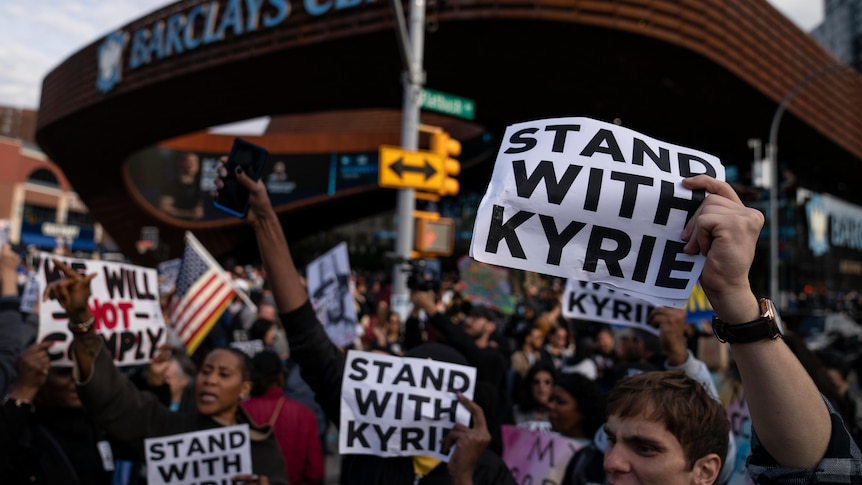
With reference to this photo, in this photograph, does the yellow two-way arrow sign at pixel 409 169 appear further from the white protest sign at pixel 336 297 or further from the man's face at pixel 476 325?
A: the man's face at pixel 476 325

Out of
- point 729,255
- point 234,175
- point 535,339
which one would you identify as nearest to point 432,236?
point 535,339

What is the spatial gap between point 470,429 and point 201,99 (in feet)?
68.4

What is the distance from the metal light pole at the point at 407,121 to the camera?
28.3 ft

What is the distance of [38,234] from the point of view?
216ft

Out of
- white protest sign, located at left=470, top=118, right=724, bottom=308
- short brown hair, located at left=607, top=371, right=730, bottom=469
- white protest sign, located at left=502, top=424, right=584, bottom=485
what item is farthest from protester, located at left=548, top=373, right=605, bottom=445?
white protest sign, located at left=470, top=118, right=724, bottom=308

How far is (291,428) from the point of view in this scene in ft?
14.7

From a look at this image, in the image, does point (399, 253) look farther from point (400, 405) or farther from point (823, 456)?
point (823, 456)

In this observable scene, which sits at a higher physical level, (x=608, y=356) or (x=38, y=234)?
(x=38, y=234)

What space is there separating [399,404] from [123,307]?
2094mm

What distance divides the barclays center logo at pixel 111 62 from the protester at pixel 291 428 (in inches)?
808

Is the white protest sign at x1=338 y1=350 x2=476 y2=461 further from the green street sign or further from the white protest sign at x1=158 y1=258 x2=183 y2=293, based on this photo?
the white protest sign at x1=158 y1=258 x2=183 y2=293

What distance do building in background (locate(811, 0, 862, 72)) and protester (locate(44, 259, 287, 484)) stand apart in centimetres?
10282

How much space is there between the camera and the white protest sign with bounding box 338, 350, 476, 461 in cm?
308

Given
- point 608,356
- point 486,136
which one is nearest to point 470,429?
Result: point 608,356
